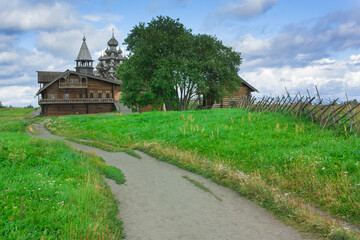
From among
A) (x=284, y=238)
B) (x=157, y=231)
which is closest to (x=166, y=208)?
(x=157, y=231)

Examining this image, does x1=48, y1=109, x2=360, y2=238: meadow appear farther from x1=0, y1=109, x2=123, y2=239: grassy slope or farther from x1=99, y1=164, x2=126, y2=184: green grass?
x1=0, y1=109, x2=123, y2=239: grassy slope

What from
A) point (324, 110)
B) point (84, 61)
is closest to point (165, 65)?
point (324, 110)

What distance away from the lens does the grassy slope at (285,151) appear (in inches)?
347

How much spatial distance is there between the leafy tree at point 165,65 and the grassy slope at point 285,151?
1448cm

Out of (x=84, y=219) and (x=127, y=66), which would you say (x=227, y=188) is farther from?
(x=127, y=66)

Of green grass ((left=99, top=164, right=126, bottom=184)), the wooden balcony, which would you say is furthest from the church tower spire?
green grass ((left=99, top=164, right=126, bottom=184))

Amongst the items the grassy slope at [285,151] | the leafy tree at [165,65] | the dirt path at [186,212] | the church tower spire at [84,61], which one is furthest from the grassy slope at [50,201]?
the church tower spire at [84,61]

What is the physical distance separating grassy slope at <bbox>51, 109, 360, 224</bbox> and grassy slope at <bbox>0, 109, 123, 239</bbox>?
5.66 meters

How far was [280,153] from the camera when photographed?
40.6 ft

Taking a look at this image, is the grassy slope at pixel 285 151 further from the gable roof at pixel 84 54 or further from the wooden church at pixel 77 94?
the gable roof at pixel 84 54

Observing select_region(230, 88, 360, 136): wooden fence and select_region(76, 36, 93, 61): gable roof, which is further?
select_region(76, 36, 93, 61): gable roof

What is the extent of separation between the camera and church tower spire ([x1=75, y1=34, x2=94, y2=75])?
68500mm

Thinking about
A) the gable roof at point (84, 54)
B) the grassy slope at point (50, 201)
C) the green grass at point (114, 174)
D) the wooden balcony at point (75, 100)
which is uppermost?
the gable roof at point (84, 54)

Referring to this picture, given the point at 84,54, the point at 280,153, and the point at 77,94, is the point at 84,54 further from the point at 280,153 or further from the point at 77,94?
the point at 280,153
